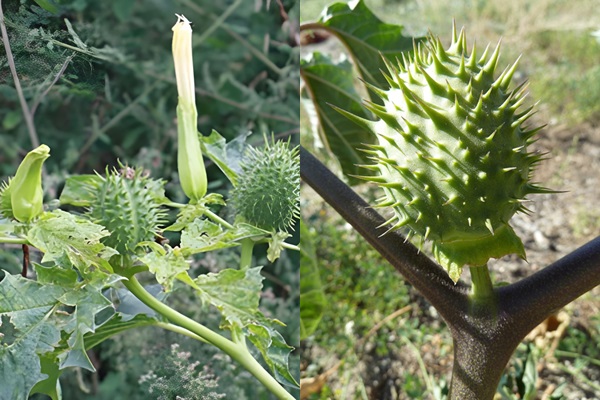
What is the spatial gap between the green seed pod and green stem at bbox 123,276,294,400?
0.13 metres

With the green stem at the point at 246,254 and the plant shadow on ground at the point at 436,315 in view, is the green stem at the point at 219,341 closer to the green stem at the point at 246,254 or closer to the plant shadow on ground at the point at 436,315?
the green stem at the point at 246,254

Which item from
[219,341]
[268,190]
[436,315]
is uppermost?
[436,315]

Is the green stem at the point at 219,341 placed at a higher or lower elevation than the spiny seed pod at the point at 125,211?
lower

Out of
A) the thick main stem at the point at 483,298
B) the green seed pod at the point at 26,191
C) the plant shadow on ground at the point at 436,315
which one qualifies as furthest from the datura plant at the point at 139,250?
the plant shadow on ground at the point at 436,315

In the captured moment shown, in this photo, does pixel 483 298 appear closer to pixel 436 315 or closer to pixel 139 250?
pixel 139 250

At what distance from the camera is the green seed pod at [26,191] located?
0.62m

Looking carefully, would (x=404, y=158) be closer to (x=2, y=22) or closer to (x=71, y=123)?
(x=2, y=22)

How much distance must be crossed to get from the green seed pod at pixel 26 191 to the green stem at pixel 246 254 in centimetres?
23

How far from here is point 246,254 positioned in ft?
2.61

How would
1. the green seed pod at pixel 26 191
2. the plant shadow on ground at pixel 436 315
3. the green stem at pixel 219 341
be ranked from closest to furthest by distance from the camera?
1. the green seed pod at pixel 26 191
2. the green stem at pixel 219 341
3. the plant shadow on ground at pixel 436 315

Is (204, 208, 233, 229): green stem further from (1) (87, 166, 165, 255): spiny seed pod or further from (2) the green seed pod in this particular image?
(2) the green seed pod

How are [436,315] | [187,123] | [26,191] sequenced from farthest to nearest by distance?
[436,315]
[187,123]
[26,191]

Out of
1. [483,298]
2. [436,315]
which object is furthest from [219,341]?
[436,315]

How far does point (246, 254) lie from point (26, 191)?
0.25 metres
